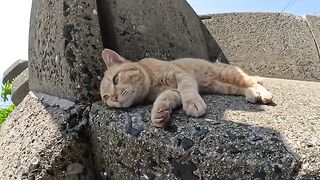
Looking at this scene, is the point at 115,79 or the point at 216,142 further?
the point at 115,79

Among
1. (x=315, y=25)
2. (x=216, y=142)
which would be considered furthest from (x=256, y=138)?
(x=315, y=25)

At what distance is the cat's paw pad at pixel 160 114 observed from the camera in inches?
60.1

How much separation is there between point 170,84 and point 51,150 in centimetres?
56

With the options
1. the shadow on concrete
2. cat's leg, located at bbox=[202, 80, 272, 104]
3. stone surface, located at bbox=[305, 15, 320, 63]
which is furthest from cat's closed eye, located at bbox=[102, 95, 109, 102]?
stone surface, located at bbox=[305, 15, 320, 63]

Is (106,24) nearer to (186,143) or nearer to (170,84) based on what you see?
(170,84)

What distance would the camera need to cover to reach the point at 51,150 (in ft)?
5.69

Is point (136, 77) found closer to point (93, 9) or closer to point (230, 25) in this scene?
point (93, 9)

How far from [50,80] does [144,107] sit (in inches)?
22.3

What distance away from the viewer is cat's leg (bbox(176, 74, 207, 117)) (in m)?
1.57

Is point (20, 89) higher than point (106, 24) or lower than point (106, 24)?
lower

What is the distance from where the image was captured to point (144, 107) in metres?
1.80

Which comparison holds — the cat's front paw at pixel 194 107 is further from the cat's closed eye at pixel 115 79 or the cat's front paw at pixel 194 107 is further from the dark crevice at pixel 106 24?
the dark crevice at pixel 106 24

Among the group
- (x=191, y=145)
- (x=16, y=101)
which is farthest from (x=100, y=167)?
(x=16, y=101)

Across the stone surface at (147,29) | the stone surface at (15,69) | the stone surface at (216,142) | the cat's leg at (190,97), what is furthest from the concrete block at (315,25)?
the stone surface at (15,69)
